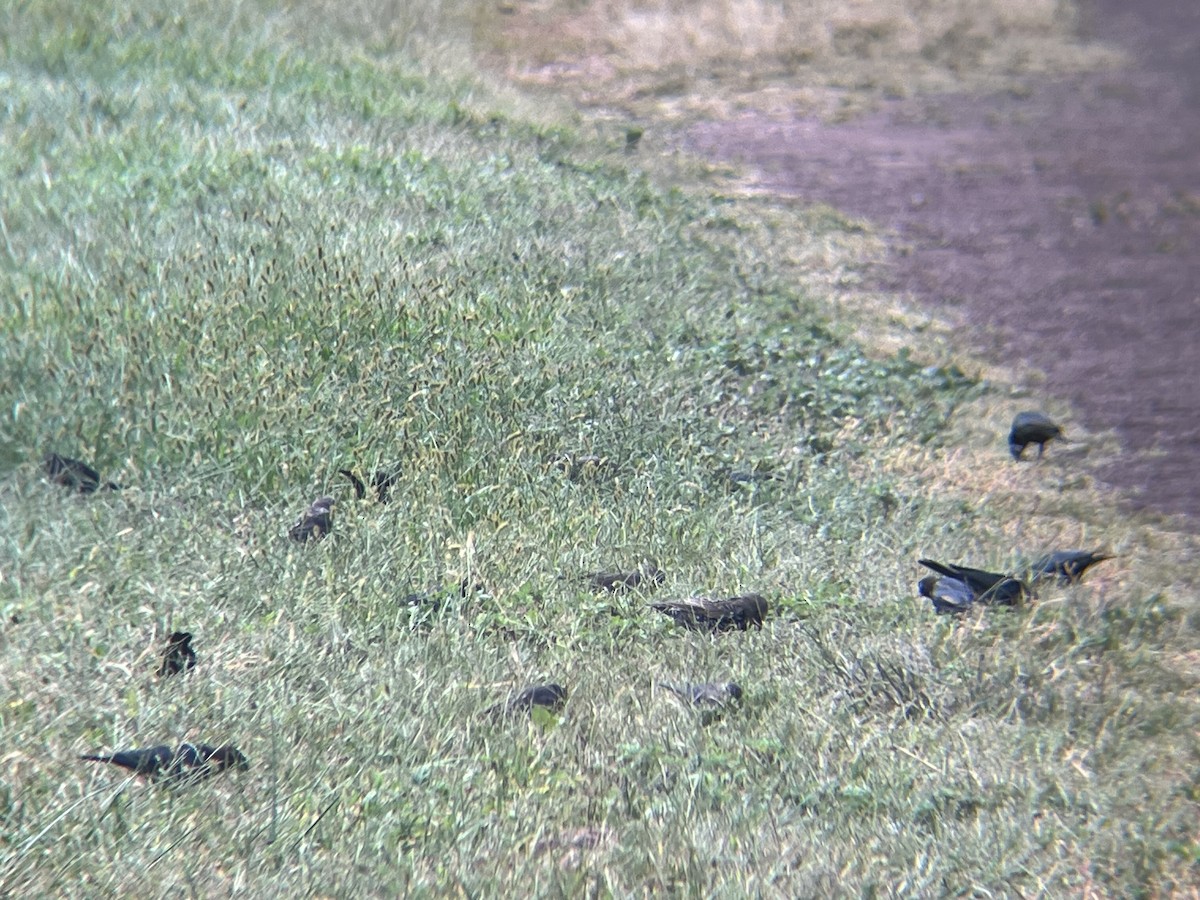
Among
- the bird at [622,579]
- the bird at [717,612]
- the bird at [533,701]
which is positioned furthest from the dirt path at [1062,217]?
the bird at [533,701]

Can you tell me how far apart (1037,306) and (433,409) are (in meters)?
3.98

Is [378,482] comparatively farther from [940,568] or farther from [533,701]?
[940,568]

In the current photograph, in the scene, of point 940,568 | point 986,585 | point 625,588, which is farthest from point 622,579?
point 986,585

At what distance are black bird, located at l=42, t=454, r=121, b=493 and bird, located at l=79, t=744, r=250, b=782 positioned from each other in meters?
1.39

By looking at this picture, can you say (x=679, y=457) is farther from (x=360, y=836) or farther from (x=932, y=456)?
(x=360, y=836)

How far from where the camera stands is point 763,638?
3156mm

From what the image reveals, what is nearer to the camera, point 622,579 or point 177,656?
point 177,656

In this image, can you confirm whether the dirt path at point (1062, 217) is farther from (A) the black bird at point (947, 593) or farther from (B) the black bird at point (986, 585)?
(A) the black bird at point (947, 593)

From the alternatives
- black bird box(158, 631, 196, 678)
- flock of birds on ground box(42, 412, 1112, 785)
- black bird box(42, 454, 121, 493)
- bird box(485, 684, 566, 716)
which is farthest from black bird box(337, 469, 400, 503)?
bird box(485, 684, 566, 716)

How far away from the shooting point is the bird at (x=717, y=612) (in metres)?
3.20

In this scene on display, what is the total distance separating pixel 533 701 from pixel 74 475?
5.76 ft

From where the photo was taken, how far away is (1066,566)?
3557 mm

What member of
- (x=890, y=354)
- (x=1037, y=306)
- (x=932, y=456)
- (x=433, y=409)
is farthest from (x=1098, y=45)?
(x=433, y=409)

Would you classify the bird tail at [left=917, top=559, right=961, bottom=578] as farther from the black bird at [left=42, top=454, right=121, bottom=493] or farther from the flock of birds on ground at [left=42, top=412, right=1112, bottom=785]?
the black bird at [left=42, top=454, right=121, bottom=493]
